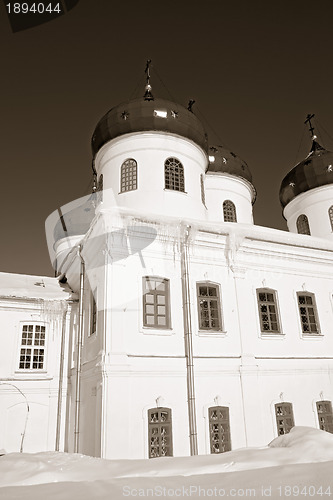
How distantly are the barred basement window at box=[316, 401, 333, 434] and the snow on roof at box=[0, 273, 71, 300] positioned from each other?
996 centimetres

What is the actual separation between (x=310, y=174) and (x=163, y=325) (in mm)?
14585

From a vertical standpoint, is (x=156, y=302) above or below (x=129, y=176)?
below

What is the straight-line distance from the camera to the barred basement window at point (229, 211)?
20.9 m

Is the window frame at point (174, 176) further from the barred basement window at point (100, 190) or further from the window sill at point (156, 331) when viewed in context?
the window sill at point (156, 331)

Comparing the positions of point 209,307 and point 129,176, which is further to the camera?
point 129,176

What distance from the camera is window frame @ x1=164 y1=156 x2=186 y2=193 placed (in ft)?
54.2

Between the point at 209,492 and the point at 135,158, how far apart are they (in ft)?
50.2

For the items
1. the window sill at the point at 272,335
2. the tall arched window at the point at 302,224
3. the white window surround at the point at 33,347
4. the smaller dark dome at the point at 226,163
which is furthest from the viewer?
the tall arched window at the point at 302,224

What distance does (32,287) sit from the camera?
16297 millimetres

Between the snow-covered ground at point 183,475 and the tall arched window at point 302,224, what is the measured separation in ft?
65.3

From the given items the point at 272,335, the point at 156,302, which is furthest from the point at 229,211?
the point at 156,302

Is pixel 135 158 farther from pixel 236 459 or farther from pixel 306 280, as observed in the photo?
pixel 236 459

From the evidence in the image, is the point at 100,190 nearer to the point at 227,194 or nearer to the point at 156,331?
the point at 227,194

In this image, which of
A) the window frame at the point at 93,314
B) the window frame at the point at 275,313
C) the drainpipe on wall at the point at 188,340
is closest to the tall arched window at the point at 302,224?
the window frame at the point at 275,313
